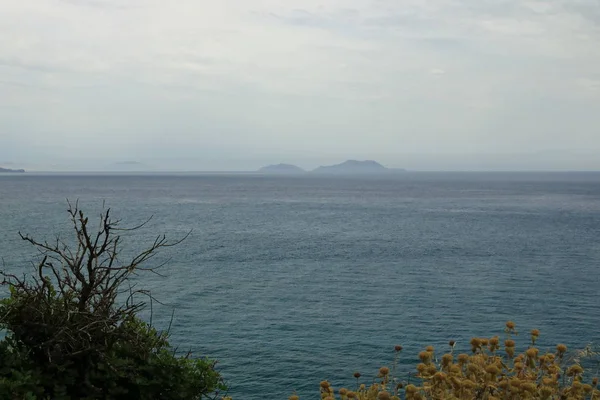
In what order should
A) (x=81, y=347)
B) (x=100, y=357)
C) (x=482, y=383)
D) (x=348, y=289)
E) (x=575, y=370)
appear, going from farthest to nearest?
(x=348, y=289), (x=100, y=357), (x=81, y=347), (x=575, y=370), (x=482, y=383)

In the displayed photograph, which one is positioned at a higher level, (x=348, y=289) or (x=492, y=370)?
(x=492, y=370)

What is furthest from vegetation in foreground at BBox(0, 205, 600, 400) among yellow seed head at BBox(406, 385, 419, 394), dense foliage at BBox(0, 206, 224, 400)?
yellow seed head at BBox(406, 385, 419, 394)

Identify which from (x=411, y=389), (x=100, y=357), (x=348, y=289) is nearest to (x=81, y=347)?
(x=100, y=357)

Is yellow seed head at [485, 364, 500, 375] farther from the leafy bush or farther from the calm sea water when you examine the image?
the calm sea water

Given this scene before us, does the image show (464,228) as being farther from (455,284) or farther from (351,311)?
(351,311)

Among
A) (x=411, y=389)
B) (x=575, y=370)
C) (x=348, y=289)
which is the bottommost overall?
(x=348, y=289)

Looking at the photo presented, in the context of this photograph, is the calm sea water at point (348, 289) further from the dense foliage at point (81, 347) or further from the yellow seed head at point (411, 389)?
the yellow seed head at point (411, 389)

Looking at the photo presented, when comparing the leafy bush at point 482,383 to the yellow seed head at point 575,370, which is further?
the yellow seed head at point 575,370

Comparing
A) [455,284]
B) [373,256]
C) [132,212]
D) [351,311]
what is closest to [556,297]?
[455,284]

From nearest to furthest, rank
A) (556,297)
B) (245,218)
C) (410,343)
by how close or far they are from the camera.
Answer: (410,343), (556,297), (245,218)

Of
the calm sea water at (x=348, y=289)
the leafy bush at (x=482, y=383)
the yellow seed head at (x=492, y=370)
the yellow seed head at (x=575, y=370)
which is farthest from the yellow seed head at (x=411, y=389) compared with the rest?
the calm sea water at (x=348, y=289)

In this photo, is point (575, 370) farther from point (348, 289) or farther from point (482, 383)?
point (348, 289)

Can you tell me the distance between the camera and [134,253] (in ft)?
211

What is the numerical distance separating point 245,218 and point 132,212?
28153mm
